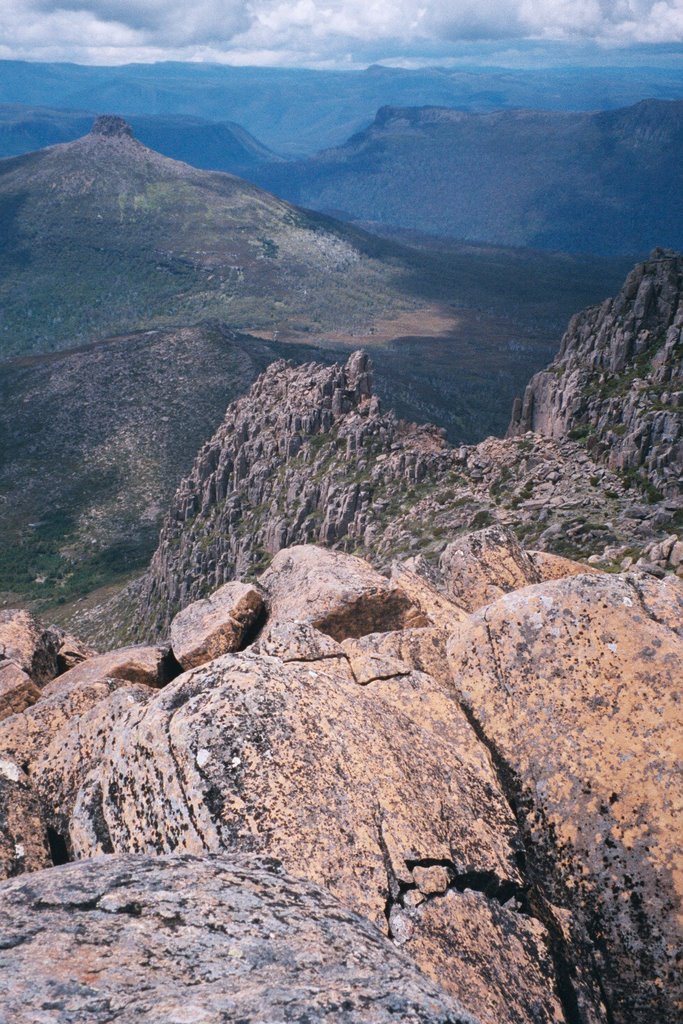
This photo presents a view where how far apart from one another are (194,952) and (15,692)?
573 inches

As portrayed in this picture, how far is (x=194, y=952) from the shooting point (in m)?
10.9

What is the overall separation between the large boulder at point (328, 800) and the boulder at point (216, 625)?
7.00 meters

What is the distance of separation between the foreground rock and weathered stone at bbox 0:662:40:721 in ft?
37.8

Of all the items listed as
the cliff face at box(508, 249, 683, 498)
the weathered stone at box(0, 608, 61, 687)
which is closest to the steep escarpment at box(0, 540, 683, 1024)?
the weathered stone at box(0, 608, 61, 687)

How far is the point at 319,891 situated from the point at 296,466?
7244cm

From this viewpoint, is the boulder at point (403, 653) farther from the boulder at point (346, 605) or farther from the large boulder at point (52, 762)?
the large boulder at point (52, 762)

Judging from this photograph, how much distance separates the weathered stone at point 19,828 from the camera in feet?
50.5

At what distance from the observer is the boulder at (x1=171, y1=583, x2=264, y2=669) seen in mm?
23312

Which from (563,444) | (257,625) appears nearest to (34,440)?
(563,444)

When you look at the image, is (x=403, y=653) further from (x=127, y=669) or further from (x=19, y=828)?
(x=127, y=669)

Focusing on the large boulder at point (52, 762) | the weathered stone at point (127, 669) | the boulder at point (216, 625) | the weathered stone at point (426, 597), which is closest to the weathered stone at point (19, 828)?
the large boulder at point (52, 762)

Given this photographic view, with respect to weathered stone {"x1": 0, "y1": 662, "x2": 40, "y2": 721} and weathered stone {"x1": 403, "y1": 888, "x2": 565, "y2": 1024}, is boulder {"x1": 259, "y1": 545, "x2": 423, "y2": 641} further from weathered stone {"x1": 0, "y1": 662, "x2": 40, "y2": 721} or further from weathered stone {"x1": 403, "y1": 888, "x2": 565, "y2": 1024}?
weathered stone {"x1": 403, "y1": 888, "x2": 565, "y2": 1024}

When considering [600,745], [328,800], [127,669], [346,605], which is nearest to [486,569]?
[346,605]

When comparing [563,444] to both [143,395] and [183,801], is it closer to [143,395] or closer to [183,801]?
[183,801]
